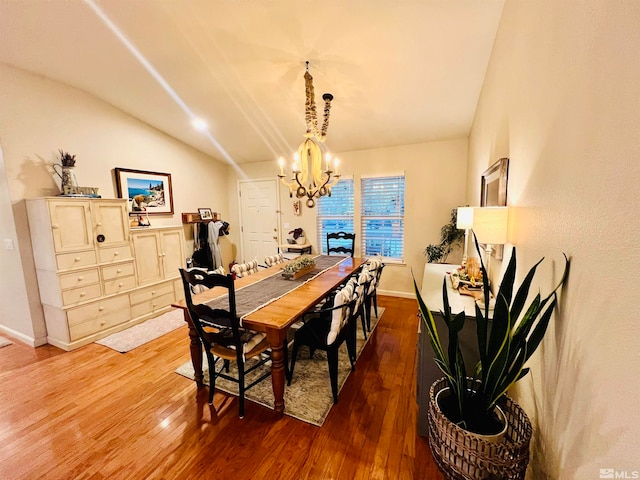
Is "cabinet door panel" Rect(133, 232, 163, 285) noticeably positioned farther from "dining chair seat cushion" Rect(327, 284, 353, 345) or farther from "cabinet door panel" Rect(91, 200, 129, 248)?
"dining chair seat cushion" Rect(327, 284, 353, 345)

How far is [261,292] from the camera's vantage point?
232cm

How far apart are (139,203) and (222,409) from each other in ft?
10.5

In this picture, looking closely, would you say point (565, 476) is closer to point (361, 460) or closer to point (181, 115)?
point (361, 460)

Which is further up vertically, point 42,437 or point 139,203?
point 139,203

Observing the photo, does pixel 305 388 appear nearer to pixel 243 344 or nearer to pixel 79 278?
pixel 243 344

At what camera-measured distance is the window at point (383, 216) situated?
4.34 m

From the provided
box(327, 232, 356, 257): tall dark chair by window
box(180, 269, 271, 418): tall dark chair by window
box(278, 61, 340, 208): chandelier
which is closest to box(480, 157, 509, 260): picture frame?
box(278, 61, 340, 208): chandelier

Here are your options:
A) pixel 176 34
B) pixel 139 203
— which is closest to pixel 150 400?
pixel 139 203

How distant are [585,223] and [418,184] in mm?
3513

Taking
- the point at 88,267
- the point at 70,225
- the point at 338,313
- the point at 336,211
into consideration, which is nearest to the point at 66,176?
the point at 70,225

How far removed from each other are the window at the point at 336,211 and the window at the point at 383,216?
0.79ft

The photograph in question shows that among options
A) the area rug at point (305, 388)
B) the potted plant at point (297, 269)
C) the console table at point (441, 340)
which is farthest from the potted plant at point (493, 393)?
the potted plant at point (297, 269)

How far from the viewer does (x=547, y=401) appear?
999 mm

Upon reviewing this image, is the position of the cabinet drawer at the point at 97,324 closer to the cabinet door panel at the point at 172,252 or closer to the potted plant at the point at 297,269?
the cabinet door panel at the point at 172,252
